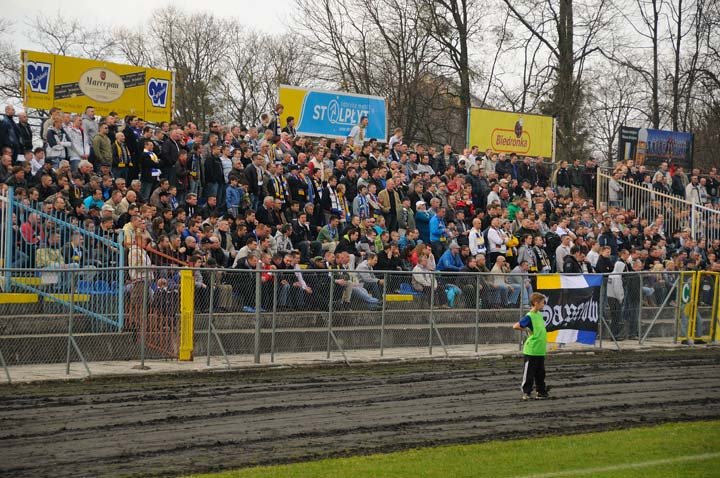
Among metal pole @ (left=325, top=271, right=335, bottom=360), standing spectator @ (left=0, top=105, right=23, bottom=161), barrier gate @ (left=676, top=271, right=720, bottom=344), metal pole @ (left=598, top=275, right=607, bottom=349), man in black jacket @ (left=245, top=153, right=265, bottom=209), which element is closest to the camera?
metal pole @ (left=325, top=271, right=335, bottom=360)

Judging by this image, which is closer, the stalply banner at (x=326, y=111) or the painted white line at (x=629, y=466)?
the painted white line at (x=629, y=466)

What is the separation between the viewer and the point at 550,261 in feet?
90.8

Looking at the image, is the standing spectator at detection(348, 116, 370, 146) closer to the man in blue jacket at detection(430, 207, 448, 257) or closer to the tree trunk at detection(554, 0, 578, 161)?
the man in blue jacket at detection(430, 207, 448, 257)

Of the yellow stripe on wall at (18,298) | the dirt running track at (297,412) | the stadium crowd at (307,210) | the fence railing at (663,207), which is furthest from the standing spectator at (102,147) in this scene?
Answer: the fence railing at (663,207)

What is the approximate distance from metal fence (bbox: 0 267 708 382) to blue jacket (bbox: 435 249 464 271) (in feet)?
6.77

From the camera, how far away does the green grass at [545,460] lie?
1004cm

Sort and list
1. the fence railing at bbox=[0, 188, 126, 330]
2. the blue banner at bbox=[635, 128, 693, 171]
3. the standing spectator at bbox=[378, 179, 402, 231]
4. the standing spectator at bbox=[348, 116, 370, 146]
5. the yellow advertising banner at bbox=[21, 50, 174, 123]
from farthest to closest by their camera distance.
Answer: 1. the blue banner at bbox=[635, 128, 693, 171]
2. the standing spectator at bbox=[348, 116, 370, 146]
3. the standing spectator at bbox=[378, 179, 402, 231]
4. the yellow advertising banner at bbox=[21, 50, 174, 123]
5. the fence railing at bbox=[0, 188, 126, 330]

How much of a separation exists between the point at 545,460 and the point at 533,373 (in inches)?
192

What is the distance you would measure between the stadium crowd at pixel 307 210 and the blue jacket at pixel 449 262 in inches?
1.2

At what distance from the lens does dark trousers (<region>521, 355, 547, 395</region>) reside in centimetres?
1550

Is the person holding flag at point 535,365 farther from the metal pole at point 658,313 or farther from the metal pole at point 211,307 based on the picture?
the metal pole at point 658,313

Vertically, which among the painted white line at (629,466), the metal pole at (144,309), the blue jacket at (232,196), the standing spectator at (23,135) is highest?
the standing spectator at (23,135)

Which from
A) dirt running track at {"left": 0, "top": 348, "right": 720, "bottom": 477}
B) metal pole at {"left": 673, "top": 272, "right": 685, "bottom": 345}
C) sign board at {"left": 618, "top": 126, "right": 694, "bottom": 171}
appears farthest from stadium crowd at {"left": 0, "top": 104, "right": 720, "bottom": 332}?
sign board at {"left": 618, "top": 126, "right": 694, "bottom": 171}

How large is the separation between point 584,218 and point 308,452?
22.1 meters
